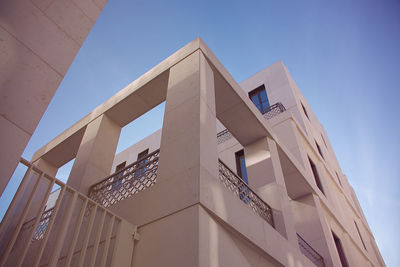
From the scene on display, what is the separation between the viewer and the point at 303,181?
9523 mm

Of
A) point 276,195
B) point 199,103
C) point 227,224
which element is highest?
point 199,103

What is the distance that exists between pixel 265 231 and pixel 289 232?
52.7 inches

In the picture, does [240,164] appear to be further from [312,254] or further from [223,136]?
[312,254]

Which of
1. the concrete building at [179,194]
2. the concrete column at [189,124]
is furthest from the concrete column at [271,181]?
the concrete column at [189,124]

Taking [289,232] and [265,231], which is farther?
[289,232]

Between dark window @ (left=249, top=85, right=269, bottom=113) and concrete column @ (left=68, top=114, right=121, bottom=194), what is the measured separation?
26.0 feet

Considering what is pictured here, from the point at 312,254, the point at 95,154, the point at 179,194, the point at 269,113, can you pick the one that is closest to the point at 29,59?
the point at 179,194

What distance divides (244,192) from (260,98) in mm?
9020

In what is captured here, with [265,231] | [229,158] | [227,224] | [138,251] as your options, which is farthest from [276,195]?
[229,158]

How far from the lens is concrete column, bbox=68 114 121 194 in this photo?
6.53 metres

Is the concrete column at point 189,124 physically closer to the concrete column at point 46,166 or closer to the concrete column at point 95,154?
the concrete column at point 95,154

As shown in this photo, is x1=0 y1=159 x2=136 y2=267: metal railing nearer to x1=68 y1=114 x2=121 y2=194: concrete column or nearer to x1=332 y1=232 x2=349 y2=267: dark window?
x1=68 y1=114 x2=121 y2=194: concrete column

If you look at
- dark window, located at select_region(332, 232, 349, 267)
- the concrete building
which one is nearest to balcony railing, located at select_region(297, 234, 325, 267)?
the concrete building

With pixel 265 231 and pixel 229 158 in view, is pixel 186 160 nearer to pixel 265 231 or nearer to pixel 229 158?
pixel 265 231
